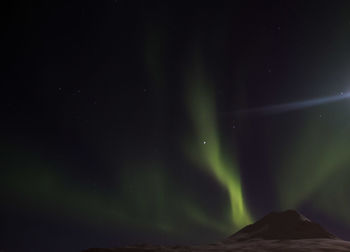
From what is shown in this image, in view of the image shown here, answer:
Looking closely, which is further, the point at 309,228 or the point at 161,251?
the point at 309,228

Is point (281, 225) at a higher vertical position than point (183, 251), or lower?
higher

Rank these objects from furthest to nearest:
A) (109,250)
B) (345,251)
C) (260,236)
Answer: (260,236) → (109,250) → (345,251)

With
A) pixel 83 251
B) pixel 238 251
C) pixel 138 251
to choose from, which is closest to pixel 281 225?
pixel 238 251

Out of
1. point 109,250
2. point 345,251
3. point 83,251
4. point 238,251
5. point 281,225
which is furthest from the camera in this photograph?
point 281,225

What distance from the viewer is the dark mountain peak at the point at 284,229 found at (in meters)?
57.3

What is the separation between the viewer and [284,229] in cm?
6253

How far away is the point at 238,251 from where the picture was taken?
2716 centimetres

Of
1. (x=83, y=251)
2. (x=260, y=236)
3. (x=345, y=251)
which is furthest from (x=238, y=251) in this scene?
(x=260, y=236)

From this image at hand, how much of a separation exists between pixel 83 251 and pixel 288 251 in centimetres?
1580

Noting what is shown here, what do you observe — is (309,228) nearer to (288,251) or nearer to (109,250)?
→ (288,251)

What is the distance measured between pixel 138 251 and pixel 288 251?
12.2 m

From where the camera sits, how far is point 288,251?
24.1 m

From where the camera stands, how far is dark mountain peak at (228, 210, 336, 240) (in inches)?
2258

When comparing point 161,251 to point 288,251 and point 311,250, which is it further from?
point 311,250
